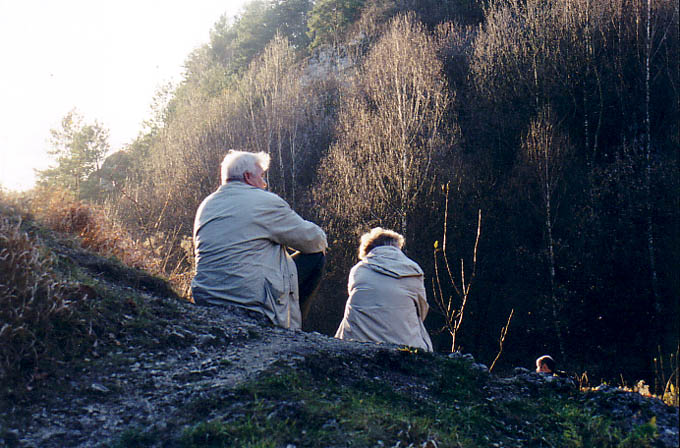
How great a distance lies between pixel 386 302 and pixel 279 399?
2155 millimetres

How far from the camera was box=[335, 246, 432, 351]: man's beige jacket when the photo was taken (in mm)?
4438

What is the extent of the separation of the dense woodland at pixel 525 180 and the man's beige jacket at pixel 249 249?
9.59 meters

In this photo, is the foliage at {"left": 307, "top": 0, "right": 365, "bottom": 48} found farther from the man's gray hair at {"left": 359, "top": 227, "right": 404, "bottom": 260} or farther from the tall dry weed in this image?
the tall dry weed

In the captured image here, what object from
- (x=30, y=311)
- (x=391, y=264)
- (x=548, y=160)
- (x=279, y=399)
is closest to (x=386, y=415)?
(x=279, y=399)

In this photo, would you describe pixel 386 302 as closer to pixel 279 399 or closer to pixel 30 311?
pixel 279 399

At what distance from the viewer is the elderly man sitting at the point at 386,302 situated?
14.6 feet

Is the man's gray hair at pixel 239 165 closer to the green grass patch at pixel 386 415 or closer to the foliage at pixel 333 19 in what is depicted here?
the green grass patch at pixel 386 415

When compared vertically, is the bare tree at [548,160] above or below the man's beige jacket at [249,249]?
above

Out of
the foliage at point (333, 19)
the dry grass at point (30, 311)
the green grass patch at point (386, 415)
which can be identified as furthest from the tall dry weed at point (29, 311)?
the foliage at point (333, 19)

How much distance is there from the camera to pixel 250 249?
4102 millimetres

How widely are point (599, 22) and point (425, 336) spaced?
55.1 ft

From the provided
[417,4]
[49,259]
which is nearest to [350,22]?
[417,4]

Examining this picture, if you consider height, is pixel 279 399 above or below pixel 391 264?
below

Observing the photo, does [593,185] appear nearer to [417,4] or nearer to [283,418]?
[417,4]
